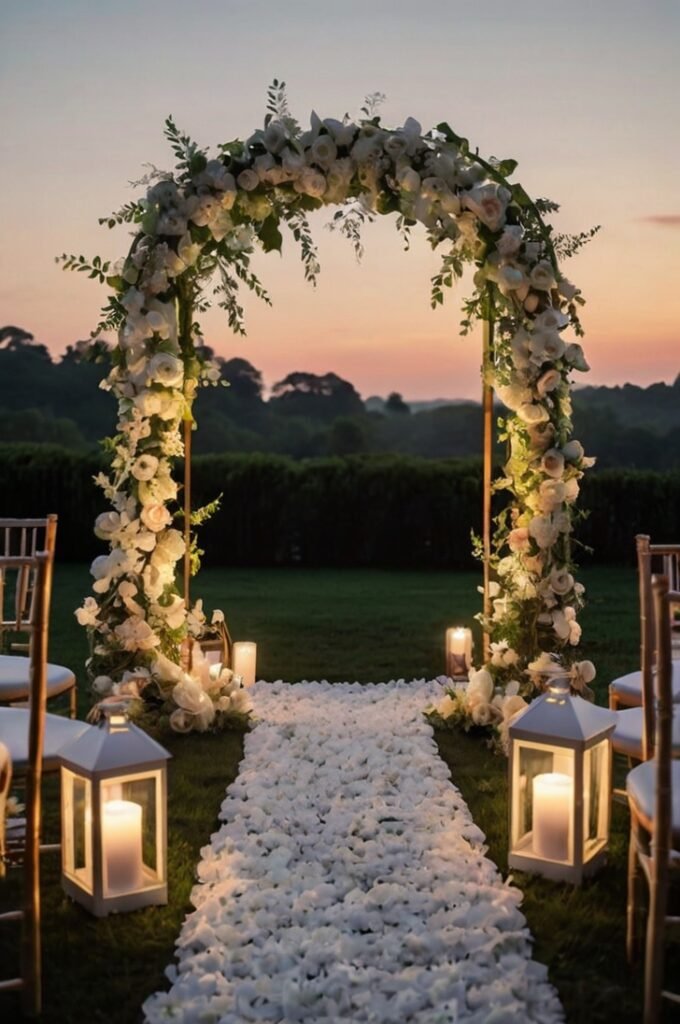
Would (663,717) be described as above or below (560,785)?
above

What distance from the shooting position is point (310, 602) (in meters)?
8.87

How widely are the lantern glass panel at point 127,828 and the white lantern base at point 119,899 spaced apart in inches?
0.5

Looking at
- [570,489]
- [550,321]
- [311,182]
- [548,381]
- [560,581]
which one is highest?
[311,182]

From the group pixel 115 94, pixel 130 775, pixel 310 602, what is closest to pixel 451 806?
pixel 130 775

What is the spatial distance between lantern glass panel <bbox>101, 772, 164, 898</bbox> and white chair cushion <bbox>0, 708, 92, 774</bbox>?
0.19 metres

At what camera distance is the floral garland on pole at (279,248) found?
175 inches

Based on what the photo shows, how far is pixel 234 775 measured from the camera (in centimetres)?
408

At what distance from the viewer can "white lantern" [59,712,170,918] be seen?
8.75ft

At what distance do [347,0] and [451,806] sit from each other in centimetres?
550

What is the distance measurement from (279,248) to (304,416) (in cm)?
863

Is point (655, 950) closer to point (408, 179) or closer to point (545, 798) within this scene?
point (545, 798)

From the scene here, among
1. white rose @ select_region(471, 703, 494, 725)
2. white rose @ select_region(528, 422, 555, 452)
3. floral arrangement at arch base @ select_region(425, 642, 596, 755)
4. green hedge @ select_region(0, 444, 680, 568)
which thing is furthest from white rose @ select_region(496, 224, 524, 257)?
green hedge @ select_region(0, 444, 680, 568)

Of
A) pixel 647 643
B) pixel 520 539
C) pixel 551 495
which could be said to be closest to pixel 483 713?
pixel 520 539

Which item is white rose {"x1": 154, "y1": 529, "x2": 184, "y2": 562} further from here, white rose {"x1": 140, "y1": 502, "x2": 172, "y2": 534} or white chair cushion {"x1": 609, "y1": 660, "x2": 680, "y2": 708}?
white chair cushion {"x1": 609, "y1": 660, "x2": 680, "y2": 708}
